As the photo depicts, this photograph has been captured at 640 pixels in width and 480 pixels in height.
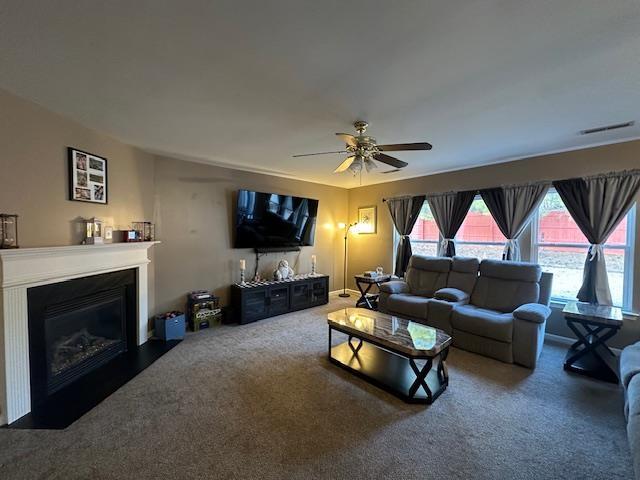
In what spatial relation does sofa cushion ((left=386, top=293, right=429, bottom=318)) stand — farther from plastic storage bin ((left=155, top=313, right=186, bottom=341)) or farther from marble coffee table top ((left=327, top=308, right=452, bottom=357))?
plastic storage bin ((left=155, top=313, right=186, bottom=341))

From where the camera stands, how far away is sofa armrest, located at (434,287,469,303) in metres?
3.64

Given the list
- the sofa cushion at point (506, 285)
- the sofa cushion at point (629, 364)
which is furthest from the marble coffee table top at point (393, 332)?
the sofa cushion at point (506, 285)

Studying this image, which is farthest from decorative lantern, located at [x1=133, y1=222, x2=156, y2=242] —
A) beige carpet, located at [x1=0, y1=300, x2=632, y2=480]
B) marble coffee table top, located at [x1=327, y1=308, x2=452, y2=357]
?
marble coffee table top, located at [x1=327, y1=308, x2=452, y2=357]

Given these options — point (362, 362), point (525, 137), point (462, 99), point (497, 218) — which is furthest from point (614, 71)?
point (362, 362)

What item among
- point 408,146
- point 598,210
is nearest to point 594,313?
point 598,210

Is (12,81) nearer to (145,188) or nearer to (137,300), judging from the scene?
(145,188)

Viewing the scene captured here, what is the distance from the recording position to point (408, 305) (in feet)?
12.6

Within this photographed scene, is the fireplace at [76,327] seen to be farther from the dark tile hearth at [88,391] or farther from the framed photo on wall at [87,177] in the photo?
the framed photo on wall at [87,177]

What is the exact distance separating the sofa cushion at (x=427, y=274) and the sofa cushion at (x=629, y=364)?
6.54 ft

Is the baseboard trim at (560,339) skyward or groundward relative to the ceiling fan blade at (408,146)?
groundward

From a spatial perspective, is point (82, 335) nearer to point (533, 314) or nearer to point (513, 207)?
point (533, 314)

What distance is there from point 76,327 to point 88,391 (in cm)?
70

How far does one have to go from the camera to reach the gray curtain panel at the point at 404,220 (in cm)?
507

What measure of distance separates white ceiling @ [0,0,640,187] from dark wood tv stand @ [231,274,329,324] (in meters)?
2.42
